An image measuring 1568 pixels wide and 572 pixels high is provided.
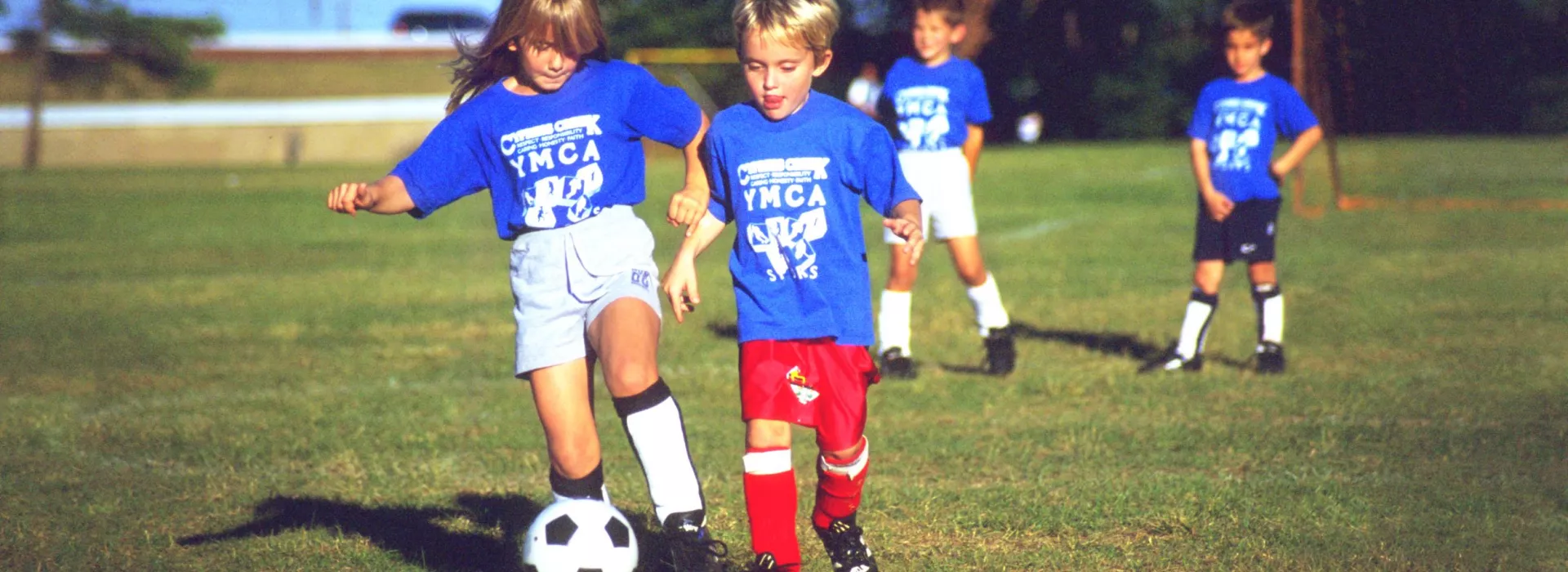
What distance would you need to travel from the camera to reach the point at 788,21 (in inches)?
158

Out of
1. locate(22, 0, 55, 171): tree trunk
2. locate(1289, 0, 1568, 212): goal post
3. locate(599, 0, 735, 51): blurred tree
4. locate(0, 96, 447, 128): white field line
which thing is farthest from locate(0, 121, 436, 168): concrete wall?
locate(1289, 0, 1568, 212): goal post

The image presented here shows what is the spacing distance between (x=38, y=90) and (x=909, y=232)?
45.6 metres

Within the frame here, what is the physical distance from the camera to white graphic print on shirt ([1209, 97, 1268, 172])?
7.79 meters

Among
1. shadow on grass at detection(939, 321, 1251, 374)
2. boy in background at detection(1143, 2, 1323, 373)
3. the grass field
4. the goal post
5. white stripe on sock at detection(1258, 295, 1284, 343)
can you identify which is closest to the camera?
the grass field

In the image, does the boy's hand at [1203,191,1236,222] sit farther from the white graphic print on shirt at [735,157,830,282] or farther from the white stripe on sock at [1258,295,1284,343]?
the white graphic print on shirt at [735,157,830,282]

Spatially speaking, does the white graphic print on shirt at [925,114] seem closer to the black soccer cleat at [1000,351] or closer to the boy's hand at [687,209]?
the black soccer cleat at [1000,351]

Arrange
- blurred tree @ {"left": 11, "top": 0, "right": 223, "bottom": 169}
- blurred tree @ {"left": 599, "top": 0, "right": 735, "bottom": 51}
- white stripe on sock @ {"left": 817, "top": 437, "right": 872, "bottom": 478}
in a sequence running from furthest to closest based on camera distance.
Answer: blurred tree @ {"left": 11, "top": 0, "right": 223, "bottom": 169}
blurred tree @ {"left": 599, "top": 0, "right": 735, "bottom": 51}
white stripe on sock @ {"left": 817, "top": 437, "right": 872, "bottom": 478}

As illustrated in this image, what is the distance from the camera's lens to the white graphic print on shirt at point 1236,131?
25.5 feet

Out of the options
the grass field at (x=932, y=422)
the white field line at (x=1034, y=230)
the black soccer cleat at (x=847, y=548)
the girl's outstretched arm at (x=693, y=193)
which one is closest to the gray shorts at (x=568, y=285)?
the girl's outstretched arm at (x=693, y=193)

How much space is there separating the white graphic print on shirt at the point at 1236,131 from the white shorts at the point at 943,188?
125cm

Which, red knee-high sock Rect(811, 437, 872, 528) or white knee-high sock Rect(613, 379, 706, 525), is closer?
white knee-high sock Rect(613, 379, 706, 525)

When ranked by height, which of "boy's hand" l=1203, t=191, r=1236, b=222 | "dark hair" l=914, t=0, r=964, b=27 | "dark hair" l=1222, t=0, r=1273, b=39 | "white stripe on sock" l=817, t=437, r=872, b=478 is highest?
"dark hair" l=914, t=0, r=964, b=27

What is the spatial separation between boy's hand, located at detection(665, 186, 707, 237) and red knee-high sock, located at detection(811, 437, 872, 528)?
73 centimetres

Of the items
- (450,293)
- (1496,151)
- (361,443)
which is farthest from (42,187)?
(1496,151)
